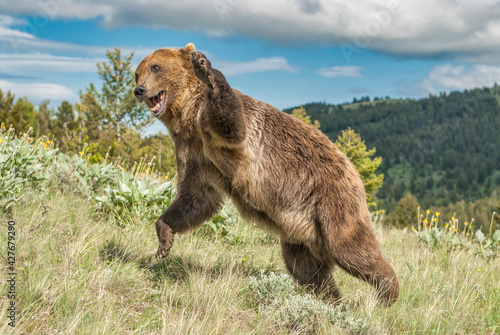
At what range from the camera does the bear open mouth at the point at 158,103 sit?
4.00 meters

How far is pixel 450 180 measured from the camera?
184500 mm

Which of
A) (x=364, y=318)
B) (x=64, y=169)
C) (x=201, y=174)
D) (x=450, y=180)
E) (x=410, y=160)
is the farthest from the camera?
(x=410, y=160)

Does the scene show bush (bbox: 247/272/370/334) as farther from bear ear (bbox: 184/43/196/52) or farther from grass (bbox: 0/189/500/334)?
bear ear (bbox: 184/43/196/52)

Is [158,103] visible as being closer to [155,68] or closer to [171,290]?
[155,68]

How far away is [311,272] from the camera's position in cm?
439

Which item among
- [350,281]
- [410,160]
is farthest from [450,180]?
[350,281]

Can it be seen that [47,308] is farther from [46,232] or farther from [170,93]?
[170,93]

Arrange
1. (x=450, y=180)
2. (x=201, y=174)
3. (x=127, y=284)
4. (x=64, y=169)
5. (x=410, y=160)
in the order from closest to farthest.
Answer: (x=127, y=284)
(x=201, y=174)
(x=64, y=169)
(x=450, y=180)
(x=410, y=160)

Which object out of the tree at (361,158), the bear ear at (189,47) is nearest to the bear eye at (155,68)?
the bear ear at (189,47)

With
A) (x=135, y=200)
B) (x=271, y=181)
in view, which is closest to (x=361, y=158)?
(x=135, y=200)

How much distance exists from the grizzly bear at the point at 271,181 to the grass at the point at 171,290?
0.40m

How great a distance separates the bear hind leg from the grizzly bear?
0.4 inches

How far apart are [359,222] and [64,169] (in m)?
4.97

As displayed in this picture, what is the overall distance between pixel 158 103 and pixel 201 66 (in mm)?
929
